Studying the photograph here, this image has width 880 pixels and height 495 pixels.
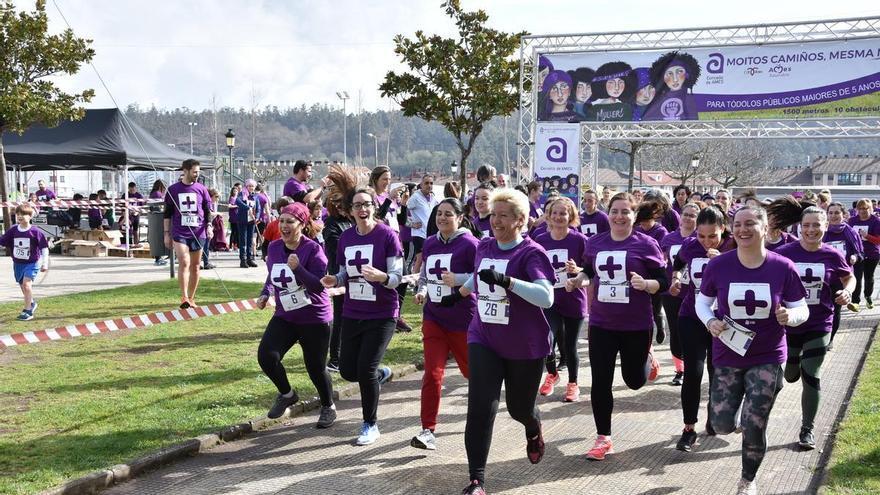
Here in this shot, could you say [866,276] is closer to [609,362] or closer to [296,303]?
[609,362]

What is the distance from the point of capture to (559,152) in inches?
811

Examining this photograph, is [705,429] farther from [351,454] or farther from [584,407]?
[351,454]

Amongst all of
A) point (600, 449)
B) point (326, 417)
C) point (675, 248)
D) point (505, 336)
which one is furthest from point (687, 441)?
point (326, 417)

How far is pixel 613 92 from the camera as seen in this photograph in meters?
20.3

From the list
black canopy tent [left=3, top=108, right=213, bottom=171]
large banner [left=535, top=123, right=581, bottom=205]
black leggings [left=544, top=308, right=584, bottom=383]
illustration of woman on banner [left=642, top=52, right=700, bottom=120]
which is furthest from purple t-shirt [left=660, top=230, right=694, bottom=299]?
black canopy tent [left=3, top=108, right=213, bottom=171]

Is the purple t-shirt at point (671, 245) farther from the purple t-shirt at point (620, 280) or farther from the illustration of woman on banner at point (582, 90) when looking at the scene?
the illustration of woman on banner at point (582, 90)

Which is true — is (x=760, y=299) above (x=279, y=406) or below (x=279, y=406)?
above

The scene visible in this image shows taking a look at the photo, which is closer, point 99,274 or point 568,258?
point 568,258

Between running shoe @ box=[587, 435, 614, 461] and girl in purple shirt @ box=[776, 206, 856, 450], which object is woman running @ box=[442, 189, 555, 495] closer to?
running shoe @ box=[587, 435, 614, 461]

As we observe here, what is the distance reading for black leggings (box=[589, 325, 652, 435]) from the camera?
19.5 ft

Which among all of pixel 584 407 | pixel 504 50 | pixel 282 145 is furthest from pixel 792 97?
pixel 282 145

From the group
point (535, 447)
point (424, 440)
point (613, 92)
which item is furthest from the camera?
point (613, 92)

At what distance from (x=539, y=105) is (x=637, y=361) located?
50.5 ft

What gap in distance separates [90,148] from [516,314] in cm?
1952
